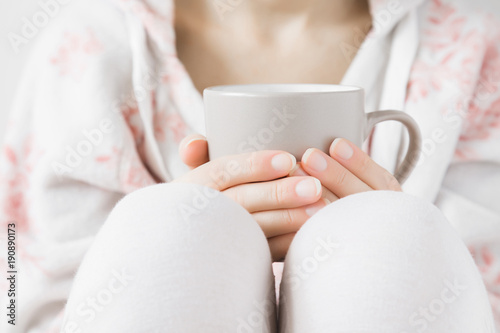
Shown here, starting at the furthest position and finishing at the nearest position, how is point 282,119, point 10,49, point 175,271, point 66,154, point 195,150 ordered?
point 10,49 < point 66,154 < point 195,150 < point 282,119 < point 175,271

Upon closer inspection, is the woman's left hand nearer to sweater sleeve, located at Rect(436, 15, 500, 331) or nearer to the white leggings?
the white leggings

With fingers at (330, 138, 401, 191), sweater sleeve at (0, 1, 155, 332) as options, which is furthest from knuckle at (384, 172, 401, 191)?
sweater sleeve at (0, 1, 155, 332)

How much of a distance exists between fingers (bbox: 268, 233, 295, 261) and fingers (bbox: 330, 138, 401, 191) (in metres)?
0.10

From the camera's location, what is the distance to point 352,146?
54 centimetres

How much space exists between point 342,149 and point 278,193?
0.08 m

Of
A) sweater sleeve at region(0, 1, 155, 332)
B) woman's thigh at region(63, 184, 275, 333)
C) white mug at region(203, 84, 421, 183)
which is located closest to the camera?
woman's thigh at region(63, 184, 275, 333)

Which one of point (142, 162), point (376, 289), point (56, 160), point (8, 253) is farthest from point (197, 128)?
point (376, 289)

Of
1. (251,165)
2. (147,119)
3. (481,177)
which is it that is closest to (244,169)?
(251,165)

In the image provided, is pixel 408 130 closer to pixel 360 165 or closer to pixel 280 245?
pixel 360 165

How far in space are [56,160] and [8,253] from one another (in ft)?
0.54

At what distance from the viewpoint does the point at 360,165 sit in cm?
58

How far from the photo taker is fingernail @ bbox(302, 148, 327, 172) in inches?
19.8

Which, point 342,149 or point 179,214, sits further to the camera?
point 342,149

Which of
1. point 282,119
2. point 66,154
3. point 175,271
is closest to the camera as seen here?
point 175,271
